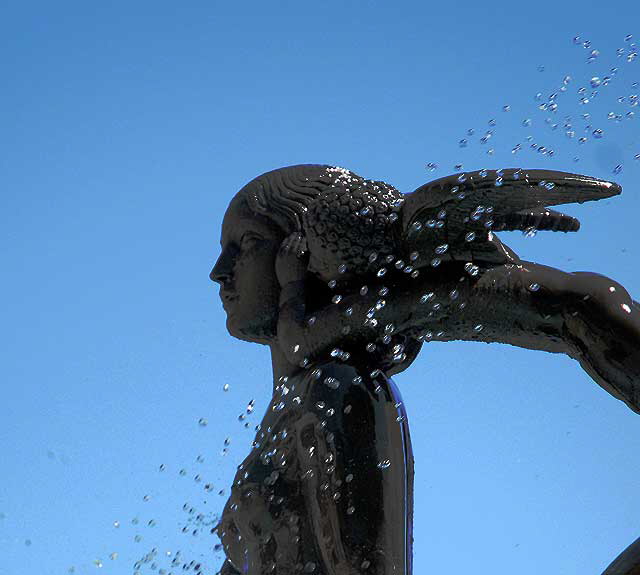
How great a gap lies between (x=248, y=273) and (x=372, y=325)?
603mm

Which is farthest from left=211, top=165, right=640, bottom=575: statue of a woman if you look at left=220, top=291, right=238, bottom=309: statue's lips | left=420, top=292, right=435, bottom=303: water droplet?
left=220, top=291, right=238, bottom=309: statue's lips

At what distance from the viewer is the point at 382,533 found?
3.82m

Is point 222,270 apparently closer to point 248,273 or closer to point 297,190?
point 248,273

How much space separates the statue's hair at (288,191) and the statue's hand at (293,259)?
5 cm

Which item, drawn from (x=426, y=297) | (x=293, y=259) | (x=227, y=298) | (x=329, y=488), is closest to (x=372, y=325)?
(x=426, y=297)

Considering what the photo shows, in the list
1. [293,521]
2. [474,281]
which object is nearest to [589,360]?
[474,281]

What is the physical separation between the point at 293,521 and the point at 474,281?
97 cm

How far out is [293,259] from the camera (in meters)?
4.34

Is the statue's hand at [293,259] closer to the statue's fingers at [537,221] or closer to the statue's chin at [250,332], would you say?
the statue's chin at [250,332]

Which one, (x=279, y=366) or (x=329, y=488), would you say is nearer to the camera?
(x=329, y=488)

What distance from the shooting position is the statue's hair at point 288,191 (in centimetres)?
439


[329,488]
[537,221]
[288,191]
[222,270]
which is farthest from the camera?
[222,270]

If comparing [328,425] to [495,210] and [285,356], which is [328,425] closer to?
[285,356]

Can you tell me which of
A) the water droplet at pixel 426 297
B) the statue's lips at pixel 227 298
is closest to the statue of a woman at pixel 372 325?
the water droplet at pixel 426 297
